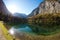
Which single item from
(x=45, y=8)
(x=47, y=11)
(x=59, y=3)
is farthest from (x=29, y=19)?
(x=59, y=3)

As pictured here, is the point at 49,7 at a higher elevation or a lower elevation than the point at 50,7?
higher

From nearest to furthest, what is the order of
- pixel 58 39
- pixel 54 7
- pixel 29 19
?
pixel 58 39, pixel 29 19, pixel 54 7

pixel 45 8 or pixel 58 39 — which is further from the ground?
pixel 45 8

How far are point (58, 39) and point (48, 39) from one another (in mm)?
1775

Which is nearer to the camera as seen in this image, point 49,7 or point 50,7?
point 50,7

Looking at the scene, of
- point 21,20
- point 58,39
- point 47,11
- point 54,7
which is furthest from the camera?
point 54,7

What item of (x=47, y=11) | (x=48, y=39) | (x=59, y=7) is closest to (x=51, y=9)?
(x=47, y=11)

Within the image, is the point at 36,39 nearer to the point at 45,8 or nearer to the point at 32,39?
the point at 32,39

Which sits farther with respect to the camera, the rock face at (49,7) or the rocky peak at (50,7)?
the rocky peak at (50,7)

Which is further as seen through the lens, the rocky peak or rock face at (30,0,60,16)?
the rocky peak

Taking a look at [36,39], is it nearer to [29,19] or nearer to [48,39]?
[48,39]

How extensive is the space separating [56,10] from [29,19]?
51.6 meters

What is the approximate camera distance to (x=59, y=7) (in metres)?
162

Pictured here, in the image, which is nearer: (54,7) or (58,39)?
(58,39)
